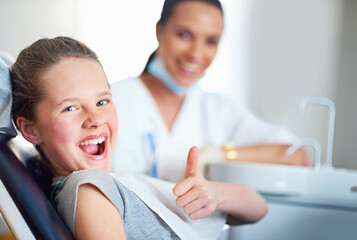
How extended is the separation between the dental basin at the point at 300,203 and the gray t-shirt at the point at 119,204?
0.42 metres

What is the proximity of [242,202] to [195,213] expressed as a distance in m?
0.18

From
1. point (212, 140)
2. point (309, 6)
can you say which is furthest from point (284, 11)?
point (212, 140)

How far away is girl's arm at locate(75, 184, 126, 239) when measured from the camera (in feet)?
1.44

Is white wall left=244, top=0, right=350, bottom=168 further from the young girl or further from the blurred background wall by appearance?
the young girl

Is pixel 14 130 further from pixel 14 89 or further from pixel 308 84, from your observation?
pixel 308 84

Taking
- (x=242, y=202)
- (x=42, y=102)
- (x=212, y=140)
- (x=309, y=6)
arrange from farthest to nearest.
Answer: (x=309, y=6)
(x=212, y=140)
(x=242, y=202)
(x=42, y=102)

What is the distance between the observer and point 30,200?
478mm

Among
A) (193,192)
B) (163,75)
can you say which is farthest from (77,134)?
(163,75)

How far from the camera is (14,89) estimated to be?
527 mm

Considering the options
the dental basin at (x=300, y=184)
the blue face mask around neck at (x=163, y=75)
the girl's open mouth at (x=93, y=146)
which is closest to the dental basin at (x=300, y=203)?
the dental basin at (x=300, y=184)

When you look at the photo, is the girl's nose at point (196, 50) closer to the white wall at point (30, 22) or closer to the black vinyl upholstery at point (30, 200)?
the white wall at point (30, 22)

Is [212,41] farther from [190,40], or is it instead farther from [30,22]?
[30,22]

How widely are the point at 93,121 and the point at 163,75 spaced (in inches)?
20.1

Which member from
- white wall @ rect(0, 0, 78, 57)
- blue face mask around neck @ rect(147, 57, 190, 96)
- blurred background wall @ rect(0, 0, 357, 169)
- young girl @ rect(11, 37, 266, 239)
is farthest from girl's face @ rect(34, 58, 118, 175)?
blurred background wall @ rect(0, 0, 357, 169)
